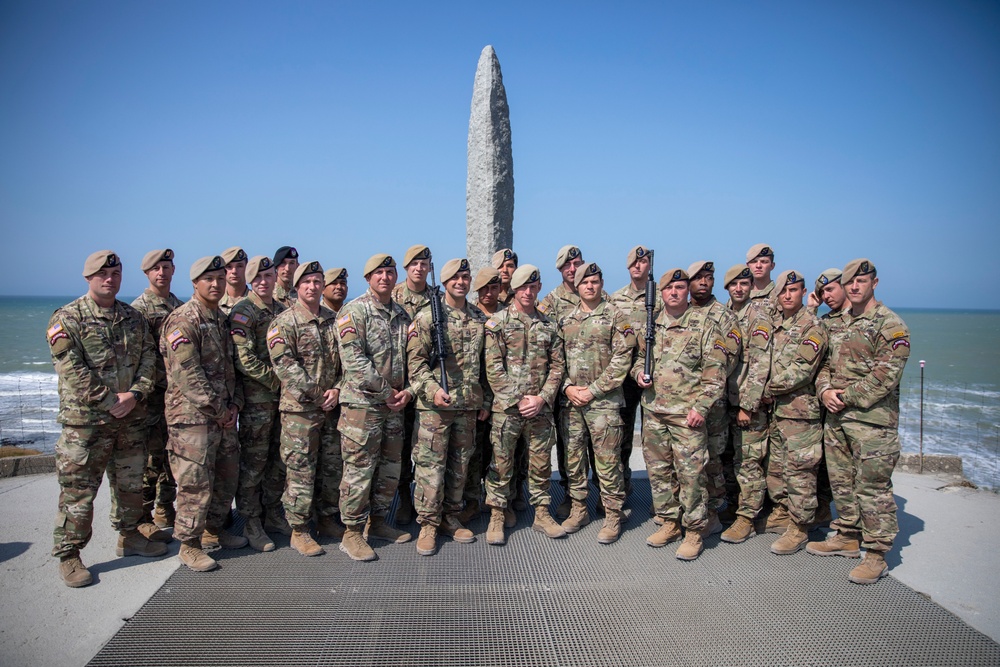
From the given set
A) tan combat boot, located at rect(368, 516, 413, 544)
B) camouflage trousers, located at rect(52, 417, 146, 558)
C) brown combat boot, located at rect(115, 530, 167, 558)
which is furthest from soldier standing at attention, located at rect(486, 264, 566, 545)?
camouflage trousers, located at rect(52, 417, 146, 558)

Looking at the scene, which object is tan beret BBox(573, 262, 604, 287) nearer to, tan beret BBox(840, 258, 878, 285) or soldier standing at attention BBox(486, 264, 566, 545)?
soldier standing at attention BBox(486, 264, 566, 545)

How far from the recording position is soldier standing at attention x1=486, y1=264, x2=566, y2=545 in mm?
4625

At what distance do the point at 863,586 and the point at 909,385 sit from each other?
1801cm

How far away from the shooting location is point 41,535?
468 centimetres

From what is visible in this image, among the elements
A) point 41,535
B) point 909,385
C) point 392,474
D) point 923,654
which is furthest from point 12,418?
point 909,385

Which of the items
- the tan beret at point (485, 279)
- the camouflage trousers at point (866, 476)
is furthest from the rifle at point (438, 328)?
the camouflage trousers at point (866, 476)

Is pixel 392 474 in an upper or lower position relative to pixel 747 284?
lower

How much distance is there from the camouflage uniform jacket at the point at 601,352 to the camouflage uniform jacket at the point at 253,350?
2.29 m

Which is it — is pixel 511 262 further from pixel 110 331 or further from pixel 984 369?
pixel 984 369

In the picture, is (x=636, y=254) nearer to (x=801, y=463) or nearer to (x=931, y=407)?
(x=801, y=463)

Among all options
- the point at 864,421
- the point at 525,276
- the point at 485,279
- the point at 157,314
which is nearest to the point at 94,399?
the point at 157,314

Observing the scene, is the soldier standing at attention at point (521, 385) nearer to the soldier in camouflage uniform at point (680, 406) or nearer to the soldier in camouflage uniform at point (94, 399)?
the soldier in camouflage uniform at point (680, 406)

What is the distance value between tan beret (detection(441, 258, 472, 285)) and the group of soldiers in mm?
17

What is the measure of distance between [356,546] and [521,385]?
169 cm
